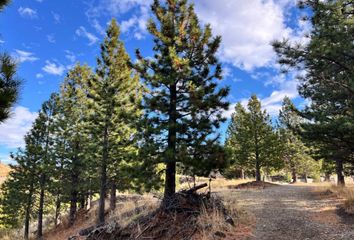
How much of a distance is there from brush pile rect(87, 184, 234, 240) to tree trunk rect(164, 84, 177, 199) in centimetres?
70

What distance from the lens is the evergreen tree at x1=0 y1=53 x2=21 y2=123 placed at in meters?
5.23

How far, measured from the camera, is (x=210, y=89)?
11531 millimetres

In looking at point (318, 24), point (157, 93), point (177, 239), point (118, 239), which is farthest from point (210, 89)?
point (118, 239)

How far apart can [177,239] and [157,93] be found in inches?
223

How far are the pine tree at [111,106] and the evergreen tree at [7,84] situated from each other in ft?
40.5

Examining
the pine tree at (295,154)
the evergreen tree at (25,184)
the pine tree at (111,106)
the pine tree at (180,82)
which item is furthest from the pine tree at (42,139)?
the pine tree at (295,154)

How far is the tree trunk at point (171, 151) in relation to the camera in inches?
413

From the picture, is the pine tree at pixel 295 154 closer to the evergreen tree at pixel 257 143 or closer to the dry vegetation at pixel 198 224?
the evergreen tree at pixel 257 143

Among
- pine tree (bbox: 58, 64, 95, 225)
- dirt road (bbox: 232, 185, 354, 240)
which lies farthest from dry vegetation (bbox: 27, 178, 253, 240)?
pine tree (bbox: 58, 64, 95, 225)

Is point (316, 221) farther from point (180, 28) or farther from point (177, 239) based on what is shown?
point (180, 28)

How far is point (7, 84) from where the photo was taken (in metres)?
5.35

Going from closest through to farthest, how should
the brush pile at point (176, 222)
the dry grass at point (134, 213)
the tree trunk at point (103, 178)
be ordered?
the brush pile at point (176, 222) < the dry grass at point (134, 213) < the tree trunk at point (103, 178)

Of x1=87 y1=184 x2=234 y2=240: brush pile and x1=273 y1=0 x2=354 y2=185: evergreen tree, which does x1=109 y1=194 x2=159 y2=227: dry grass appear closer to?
x1=87 y1=184 x2=234 y2=240: brush pile

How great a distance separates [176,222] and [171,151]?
2.45 metres
